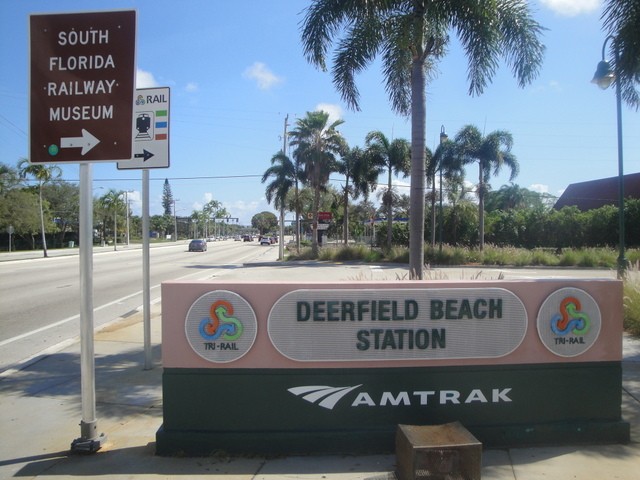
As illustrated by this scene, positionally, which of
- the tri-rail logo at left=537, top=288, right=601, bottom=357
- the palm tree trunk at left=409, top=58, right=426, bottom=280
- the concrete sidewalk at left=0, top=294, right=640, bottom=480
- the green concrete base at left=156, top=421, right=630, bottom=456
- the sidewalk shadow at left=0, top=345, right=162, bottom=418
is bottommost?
the sidewalk shadow at left=0, top=345, right=162, bottom=418

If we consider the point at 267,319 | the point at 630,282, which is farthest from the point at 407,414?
the point at 630,282

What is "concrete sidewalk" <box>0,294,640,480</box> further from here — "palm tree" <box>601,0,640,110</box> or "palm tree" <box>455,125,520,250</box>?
"palm tree" <box>455,125,520,250</box>

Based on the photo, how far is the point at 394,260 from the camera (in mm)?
32094

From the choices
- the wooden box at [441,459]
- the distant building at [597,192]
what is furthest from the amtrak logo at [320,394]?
the distant building at [597,192]

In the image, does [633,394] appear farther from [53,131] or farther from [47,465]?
[53,131]

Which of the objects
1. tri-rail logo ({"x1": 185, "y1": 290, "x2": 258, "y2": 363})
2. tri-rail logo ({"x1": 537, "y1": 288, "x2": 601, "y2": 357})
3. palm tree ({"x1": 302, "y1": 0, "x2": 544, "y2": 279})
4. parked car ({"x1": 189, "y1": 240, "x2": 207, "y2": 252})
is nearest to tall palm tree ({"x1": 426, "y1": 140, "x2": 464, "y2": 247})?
palm tree ({"x1": 302, "y1": 0, "x2": 544, "y2": 279})

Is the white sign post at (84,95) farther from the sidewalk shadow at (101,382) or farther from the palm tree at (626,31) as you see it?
the palm tree at (626,31)

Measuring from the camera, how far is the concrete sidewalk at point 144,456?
3738mm

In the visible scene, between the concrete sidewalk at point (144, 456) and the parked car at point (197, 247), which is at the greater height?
the parked car at point (197, 247)

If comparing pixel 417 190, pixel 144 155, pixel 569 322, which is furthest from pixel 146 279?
pixel 417 190

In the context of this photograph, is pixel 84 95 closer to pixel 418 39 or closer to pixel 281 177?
pixel 418 39

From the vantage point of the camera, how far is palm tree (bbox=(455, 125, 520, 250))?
32344 millimetres

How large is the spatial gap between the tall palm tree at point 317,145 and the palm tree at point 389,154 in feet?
9.06

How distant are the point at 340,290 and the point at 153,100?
12.8ft
